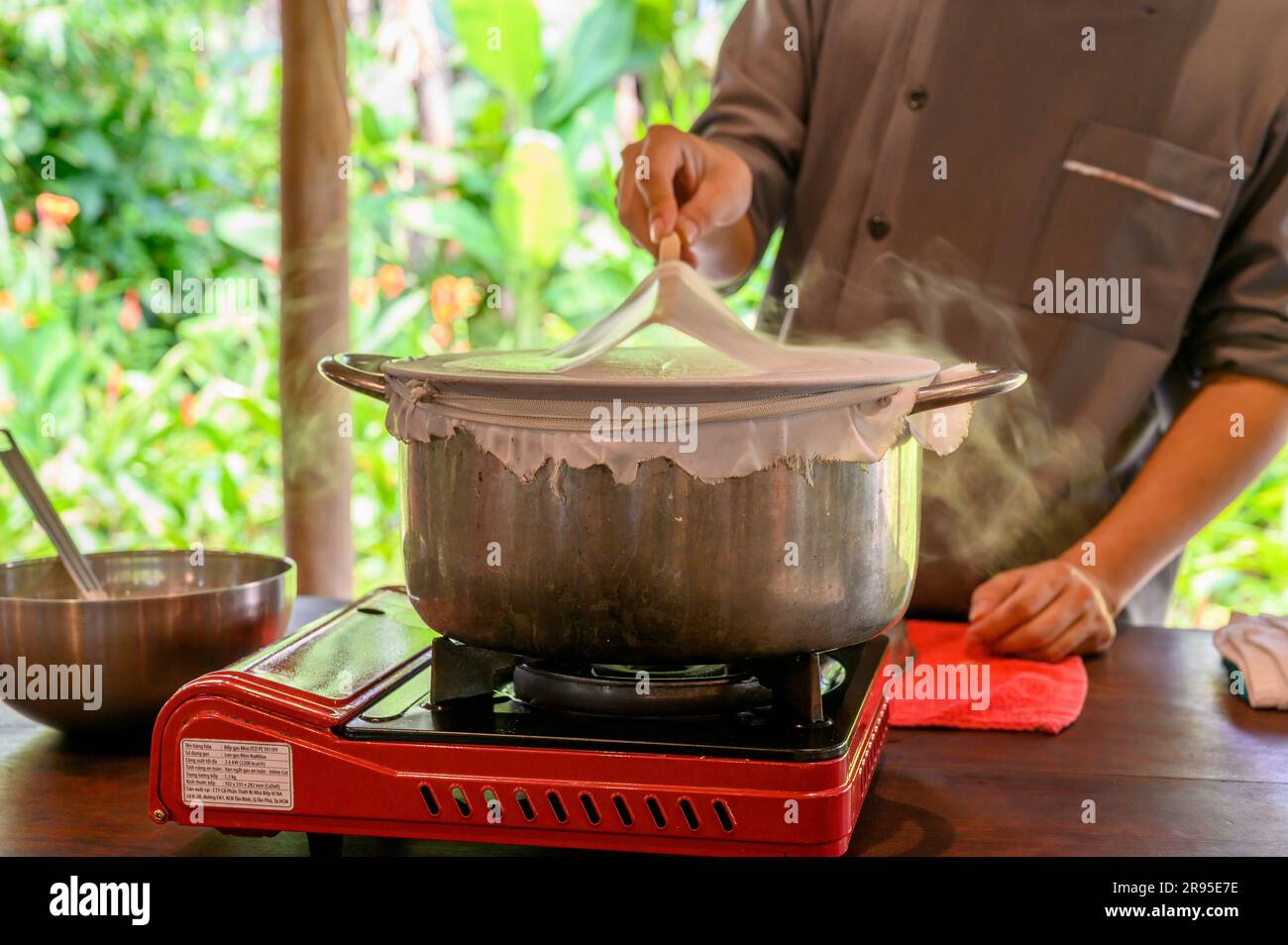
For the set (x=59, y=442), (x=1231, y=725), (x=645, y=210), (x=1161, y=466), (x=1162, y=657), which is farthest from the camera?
(x=59, y=442)

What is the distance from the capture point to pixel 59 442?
4340 millimetres

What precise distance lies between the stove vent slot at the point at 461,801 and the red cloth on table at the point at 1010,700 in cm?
43

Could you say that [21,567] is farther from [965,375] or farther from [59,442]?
[59,442]

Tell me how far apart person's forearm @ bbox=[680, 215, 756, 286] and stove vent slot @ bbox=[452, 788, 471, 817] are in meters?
1.10

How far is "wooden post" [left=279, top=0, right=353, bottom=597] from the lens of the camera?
7.79 feet

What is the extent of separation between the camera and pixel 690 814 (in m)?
0.94

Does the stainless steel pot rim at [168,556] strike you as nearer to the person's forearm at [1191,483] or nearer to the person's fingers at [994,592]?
the person's fingers at [994,592]

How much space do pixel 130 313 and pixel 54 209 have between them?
77cm

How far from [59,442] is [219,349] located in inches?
25.4

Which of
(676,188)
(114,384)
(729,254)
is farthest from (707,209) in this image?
(114,384)

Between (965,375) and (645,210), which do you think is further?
(645,210)

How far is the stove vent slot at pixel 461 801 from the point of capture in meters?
0.97

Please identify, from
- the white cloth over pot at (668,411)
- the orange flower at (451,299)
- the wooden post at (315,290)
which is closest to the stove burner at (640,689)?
the white cloth over pot at (668,411)

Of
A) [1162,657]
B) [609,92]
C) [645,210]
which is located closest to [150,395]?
[609,92]
